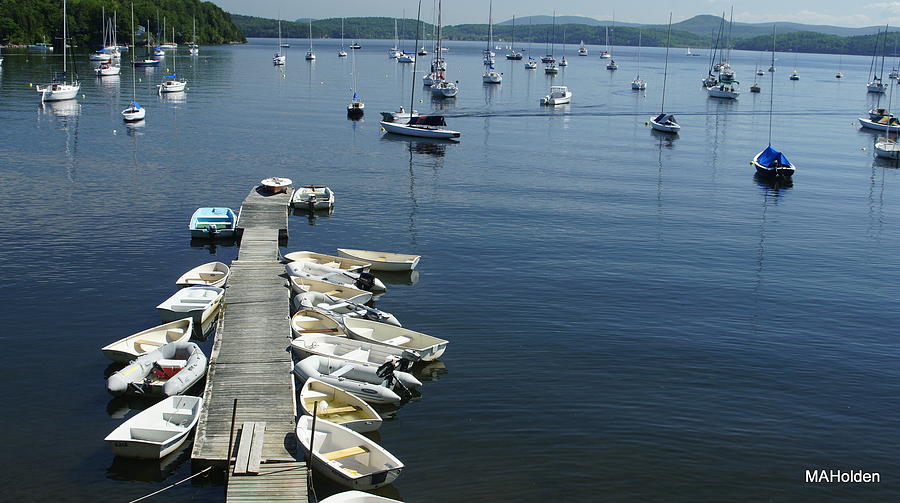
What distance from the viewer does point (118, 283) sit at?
44125mm

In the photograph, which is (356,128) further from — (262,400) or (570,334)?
(262,400)

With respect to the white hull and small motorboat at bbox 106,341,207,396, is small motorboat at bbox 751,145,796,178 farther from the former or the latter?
small motorboat at bbox 106,341,207,396

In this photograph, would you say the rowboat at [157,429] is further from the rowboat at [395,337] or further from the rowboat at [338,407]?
the rowboat at [395,337]

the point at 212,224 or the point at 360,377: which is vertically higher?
the point at 212,224

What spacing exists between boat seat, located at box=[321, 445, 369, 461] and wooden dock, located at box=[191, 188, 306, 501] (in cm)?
111

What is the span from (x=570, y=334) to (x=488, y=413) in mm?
9485

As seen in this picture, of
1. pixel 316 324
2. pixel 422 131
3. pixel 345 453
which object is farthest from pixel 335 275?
pixel 422 131

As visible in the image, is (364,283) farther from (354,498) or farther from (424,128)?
(424,128)

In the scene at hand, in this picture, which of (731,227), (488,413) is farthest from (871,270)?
(488,413)

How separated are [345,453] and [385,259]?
22.3m

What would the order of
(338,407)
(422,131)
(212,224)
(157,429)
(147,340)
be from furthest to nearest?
(422,131)
(212,224)
(147,340)
(338,407)
(157,429)

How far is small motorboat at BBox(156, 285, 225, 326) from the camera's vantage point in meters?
38.5

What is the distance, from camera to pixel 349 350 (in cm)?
3559

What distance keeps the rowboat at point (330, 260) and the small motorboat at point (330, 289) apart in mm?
3869
